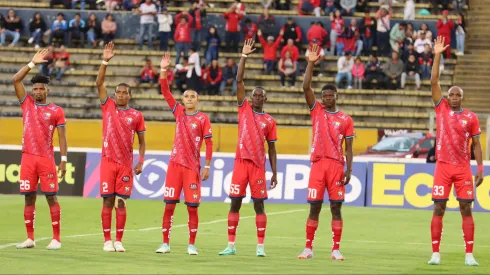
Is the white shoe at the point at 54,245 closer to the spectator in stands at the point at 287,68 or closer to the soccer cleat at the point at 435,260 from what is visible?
the soccer cleat at the point at 435,260

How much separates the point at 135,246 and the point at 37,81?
9.86 feet

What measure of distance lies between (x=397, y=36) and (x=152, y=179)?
569 inches

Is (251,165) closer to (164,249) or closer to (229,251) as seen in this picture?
(229,251)

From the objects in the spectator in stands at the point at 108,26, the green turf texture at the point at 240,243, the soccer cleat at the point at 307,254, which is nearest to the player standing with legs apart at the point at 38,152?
Result: the green turf texture at the point at 240,243

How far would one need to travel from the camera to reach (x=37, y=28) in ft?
146

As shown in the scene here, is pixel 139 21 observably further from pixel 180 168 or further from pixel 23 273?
pixel 23 273

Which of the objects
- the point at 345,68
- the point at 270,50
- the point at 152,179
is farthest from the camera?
the point at 270,50

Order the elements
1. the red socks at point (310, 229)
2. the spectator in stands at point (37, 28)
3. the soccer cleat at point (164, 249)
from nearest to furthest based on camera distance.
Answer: the red socks at point (310, 229) → the soccer cleat at point (164, 249) → the spectator in stands at point (37, 28)

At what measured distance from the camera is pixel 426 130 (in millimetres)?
41188

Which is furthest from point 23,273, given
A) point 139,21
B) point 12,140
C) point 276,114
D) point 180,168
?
point 139,21

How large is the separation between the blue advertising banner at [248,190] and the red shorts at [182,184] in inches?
496

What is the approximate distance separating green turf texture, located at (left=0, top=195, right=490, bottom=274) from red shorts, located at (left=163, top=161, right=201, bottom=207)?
0.78m

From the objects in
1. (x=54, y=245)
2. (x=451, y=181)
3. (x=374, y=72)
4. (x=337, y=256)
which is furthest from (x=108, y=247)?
(x=374, y=72)

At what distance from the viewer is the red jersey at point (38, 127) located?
17.7 meters
